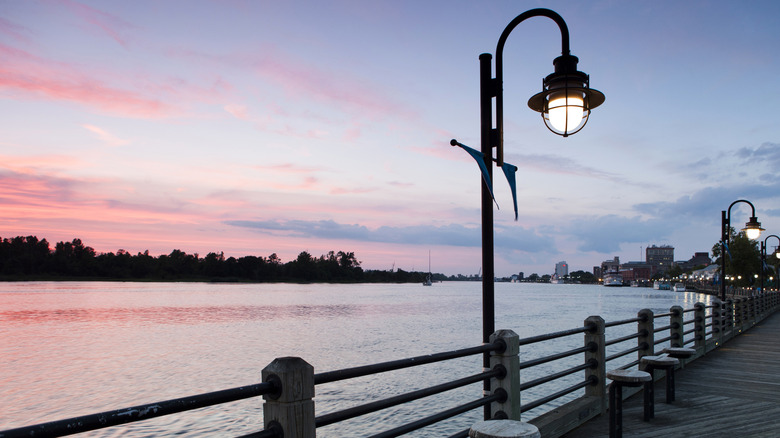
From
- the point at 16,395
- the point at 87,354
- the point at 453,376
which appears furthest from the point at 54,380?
the point at 453,376

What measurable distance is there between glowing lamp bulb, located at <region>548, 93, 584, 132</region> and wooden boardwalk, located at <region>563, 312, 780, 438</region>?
14.5ft

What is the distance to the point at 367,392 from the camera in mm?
23234

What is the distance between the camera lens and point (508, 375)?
6.12 metres

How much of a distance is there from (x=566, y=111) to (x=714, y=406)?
635cm

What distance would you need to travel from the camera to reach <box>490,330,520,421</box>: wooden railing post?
6.11 m

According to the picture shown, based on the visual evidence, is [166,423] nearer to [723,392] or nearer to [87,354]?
[723,392]

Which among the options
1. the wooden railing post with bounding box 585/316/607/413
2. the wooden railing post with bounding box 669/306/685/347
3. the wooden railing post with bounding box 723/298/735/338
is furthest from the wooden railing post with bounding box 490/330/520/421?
the wooden railing post with bounding box 723/298/735/338

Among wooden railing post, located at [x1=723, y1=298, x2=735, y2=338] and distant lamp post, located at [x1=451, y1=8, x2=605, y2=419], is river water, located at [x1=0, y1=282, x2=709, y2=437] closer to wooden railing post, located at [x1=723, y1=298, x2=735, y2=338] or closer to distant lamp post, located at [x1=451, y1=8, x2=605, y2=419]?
wooden railing post, located at [x1=723, y1=298, x2=735, y2=338]

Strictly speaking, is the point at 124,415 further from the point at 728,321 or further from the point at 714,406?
the point at 728,321

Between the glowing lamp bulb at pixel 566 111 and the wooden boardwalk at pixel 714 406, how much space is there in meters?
4.41

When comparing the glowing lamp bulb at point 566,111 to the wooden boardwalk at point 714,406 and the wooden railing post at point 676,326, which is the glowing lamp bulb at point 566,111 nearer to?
the wooden boardwalk at point 714,406

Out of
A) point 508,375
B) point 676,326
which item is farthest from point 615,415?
point 676,326

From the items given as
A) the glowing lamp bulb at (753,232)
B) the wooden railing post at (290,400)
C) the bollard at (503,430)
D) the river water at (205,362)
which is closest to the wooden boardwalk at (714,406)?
the bollard at (503,430)

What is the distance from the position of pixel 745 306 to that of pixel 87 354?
41.0 m
